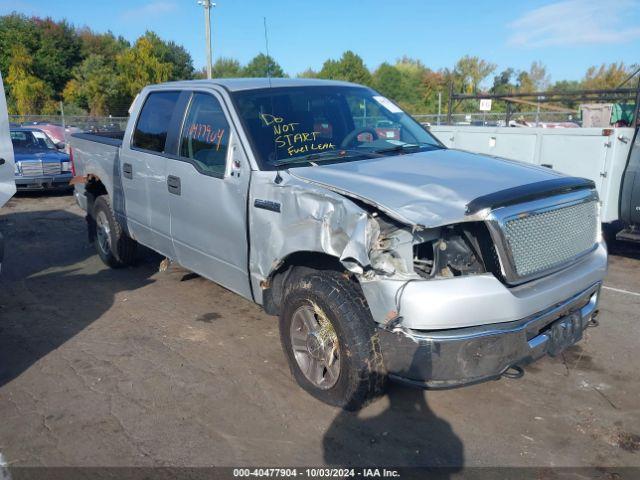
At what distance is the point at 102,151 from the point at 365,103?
3.13 m

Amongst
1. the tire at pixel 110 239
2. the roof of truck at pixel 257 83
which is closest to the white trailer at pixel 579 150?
the roof of truck at pixel 257 83

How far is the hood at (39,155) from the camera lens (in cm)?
1202

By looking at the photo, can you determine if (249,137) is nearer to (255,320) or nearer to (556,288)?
(255,320)

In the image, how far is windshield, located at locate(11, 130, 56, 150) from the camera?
12820 mm

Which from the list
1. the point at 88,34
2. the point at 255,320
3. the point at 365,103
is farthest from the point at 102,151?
the point at 88,34

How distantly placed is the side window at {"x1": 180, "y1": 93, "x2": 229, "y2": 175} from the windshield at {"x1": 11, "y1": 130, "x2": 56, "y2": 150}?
32.3ft

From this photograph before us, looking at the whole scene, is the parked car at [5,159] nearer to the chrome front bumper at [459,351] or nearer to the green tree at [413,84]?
the chrome front bumper at [459,351]

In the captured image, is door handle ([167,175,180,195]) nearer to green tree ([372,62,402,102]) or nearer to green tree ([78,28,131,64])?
green tree ([78,28,131,64])

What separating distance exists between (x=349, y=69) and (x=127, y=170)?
6780 centimetres

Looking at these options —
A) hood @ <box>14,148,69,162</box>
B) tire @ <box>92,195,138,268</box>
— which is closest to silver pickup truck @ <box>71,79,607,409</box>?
tire @ <box>92,195,138,268</box>

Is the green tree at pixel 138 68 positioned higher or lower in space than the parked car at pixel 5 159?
higher

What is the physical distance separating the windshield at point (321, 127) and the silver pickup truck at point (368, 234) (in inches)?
0.6

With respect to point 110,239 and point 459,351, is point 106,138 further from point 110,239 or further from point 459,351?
point 459,351

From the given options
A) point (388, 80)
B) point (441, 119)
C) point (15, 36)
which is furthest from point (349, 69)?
point (441, 119)
